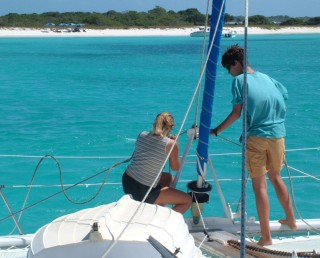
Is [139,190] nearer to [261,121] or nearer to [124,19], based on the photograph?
[261,121]

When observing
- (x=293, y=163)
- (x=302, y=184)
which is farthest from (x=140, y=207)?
(x=293, y=163)

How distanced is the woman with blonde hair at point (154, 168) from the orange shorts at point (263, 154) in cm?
60

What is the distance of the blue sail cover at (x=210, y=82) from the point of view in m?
4.04

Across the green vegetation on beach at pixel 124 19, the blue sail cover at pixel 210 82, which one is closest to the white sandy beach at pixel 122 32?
the green vegetation on beach at pixel 124 19

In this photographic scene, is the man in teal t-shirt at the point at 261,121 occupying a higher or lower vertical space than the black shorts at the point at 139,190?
higher

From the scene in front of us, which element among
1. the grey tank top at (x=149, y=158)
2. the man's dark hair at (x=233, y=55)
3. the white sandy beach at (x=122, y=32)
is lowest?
the white sandy beach at (x=122, y=32)

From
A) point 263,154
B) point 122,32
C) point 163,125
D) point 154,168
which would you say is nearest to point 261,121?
point 263,154

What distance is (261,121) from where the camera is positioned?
426 cm

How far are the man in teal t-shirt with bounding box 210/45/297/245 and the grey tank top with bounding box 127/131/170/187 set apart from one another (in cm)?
50

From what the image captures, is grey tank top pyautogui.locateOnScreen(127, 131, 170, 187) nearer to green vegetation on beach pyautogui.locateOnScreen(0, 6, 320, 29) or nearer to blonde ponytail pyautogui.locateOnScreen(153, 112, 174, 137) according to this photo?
blonde ponytail pyautogui.locateOnScreen(153, 112, 174, 137)

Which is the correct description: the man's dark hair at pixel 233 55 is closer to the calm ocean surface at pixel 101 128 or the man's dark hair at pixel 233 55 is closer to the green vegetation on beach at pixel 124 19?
the calm ocean surface at pixel 101 128

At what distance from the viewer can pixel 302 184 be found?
33.0 feet

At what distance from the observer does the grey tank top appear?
450 centimetres

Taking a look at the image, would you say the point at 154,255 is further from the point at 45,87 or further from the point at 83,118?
the point at 45,87
